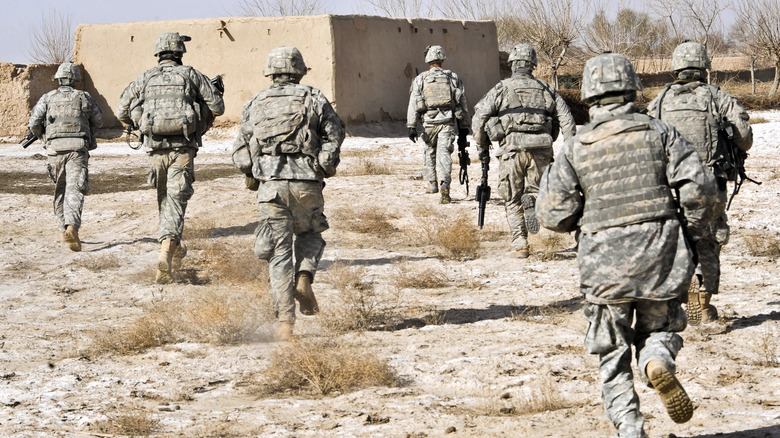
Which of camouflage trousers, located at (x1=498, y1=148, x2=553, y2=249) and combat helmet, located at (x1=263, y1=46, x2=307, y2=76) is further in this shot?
camouflage trousers, located at (x1=498, y1=148, x2=553, y2=249)

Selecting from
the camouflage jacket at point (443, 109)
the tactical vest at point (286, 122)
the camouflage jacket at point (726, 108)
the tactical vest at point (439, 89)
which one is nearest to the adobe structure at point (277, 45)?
the camouflage jacket at point (443, 109)

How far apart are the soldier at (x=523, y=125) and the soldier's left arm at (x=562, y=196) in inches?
174

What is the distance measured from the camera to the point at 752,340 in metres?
6.10

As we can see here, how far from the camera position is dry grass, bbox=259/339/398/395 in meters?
5.48

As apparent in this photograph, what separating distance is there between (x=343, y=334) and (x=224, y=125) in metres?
14.1

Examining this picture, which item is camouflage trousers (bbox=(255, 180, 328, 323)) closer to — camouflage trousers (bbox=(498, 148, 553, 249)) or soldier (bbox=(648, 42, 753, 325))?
soldier (bbox=(648, 42, 753, 325))

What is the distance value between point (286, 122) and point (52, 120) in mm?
4588

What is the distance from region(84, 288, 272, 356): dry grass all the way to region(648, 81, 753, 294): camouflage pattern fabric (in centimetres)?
287

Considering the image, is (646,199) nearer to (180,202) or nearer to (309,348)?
(309,348)

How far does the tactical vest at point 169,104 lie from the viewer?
27.6 feet

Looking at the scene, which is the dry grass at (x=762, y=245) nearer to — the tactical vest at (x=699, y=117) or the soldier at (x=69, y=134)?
the tactical vest at (x=699, y=117)

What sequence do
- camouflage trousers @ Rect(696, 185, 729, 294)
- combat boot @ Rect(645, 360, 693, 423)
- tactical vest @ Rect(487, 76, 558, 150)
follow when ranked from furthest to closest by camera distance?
tactical vest @ Rect(487, 76, 558, 150) → camouflage trousers @ Rect(696, 185, 729, 294) → combat boot @ Rect(645, 360, 693, 423)

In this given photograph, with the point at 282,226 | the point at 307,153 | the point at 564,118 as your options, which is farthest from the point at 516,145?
the point at 282,226

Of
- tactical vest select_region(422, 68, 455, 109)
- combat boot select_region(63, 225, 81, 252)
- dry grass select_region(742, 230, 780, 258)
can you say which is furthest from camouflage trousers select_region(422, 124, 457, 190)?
combat boot select_region(63, 225, 81, 252)
